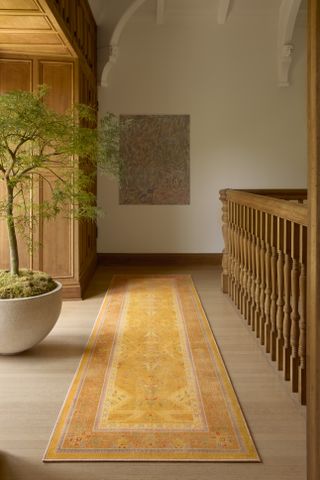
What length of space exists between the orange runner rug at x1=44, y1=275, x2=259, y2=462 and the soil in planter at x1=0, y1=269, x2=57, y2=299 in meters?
0.57

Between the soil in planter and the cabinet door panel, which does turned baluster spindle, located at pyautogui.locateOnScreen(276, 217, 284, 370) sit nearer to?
the soil in planter

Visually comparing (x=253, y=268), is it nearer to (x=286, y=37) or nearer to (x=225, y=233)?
(x=225, y=233)

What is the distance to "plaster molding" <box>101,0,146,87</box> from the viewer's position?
607 centimetres

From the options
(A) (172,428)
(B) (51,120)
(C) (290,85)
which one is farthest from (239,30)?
(A) (172,428)

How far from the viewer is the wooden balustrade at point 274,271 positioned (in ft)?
8.80

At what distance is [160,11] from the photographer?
21.7 feet

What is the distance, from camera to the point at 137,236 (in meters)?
7.24

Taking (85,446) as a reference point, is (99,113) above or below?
above

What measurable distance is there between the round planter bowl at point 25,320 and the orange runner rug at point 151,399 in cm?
37

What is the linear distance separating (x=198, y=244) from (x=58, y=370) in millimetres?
4362

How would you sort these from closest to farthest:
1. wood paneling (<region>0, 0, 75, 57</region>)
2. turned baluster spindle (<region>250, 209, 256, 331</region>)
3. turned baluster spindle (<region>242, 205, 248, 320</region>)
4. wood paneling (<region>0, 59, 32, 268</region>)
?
1. wood paneling (<region>0, 0, 75, 57</region>)
2. turned baluster spindle (<region>250, 209, 256, 331</region>)
3. turned baluster spindle (<region>242, 205, 248, 320</region>)
4. wood paneling (<region>0, 59, 32, 268</region>)

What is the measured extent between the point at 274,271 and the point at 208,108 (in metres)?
4.47

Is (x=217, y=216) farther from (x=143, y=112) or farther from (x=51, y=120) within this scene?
(x=51, y=120)

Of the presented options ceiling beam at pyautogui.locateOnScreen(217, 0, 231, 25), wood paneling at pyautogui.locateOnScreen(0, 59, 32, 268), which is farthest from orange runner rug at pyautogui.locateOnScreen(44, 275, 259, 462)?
ceiling beam at pyautogui.locateOnScreen(217, 0, 231, 25)
